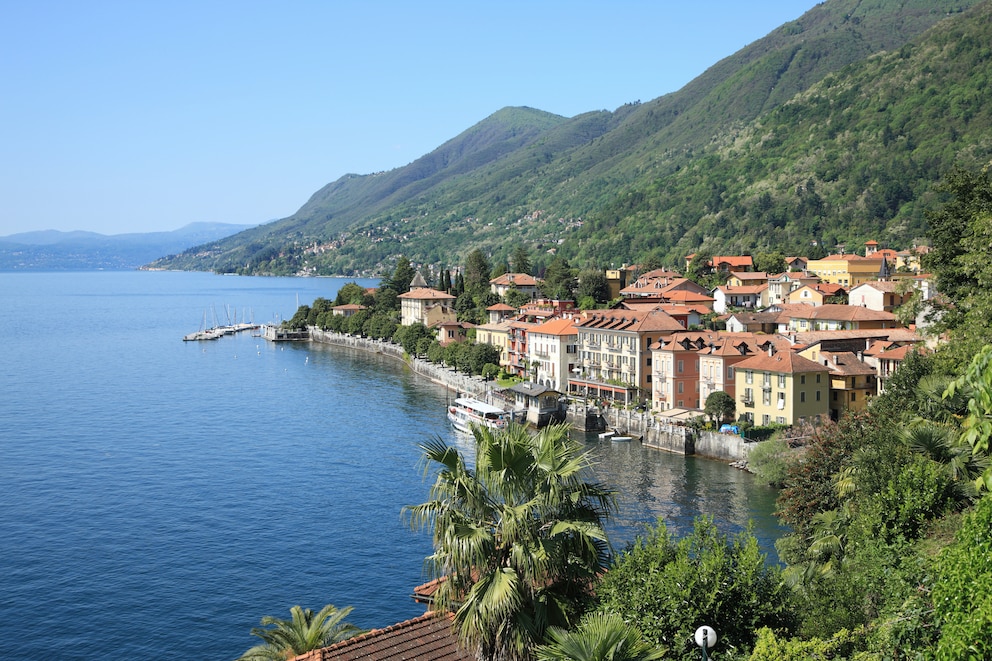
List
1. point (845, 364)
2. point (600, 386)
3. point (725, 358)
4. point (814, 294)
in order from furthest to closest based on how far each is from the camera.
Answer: point (814, 294)
point (600, 386)
point (725, 358)
point (845, 364)

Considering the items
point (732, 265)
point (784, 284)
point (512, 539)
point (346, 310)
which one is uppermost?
point (512, 539)

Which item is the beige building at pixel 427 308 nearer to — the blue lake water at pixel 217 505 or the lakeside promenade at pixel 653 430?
the lakeside promenade at pixel 653 430

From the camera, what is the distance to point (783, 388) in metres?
56.8

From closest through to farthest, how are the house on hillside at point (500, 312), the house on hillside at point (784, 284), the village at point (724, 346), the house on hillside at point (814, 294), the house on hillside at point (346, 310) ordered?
the village at point (724, 346), the house on hillside at point (814, 294), the house on hillside at point (784, 284), the house on hillside at point (500, 312), the house on hillside at point (346, 310)

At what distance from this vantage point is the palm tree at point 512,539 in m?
12.7

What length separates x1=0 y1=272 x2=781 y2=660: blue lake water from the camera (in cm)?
3092

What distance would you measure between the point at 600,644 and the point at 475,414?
185 ft

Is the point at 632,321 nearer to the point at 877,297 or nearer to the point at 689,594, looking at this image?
the point at 877,297

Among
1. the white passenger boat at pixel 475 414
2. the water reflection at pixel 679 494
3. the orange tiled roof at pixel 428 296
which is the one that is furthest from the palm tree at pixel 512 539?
the orange tiled roof at pixel 428 296

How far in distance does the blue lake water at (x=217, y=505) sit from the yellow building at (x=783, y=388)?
19.5 ft

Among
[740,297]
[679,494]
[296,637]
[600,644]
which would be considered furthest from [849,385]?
[740,297]

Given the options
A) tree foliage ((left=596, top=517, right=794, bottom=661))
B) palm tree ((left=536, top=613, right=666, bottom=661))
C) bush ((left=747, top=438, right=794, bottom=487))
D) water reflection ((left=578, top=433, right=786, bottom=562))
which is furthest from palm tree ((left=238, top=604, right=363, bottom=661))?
bush ((left=747, top=438, right=794, bottom=487))

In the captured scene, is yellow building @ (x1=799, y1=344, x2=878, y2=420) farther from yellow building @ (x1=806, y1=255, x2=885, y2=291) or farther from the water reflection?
yellow building @ (x1=806, y1=255, x2=885, y2=291)

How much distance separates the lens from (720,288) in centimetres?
11106
